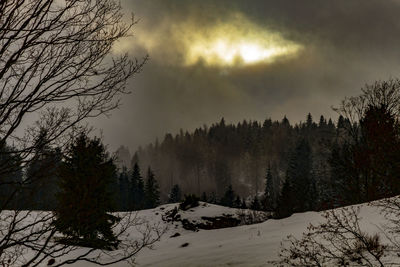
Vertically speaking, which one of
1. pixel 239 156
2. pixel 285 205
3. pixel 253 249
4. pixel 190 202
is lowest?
pixel 285 205

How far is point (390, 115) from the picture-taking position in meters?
19.9

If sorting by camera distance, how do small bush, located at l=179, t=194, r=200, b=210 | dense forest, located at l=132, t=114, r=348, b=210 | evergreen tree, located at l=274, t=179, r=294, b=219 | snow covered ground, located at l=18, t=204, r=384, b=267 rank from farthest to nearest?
dense forest, located at l=132, t=114, r=348, b=210 < small bush, located at l=179, t=194, r=200, b=210 < evergreen tree, located at l=274, t=179, r=294, b=219 < snow covered ground, located at l=18, t=204, r=384, b=267

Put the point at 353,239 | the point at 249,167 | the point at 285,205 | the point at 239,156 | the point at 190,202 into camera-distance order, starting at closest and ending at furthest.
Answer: the point at 353,239, the point at 285,205, the point at 190,202, the point at 249,167, the point at 239,156

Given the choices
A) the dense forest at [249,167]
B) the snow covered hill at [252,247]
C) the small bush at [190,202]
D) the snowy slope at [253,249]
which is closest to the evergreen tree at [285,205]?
the dense forest at [249,167]

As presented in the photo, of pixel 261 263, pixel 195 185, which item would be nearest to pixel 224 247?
pixel 261 263

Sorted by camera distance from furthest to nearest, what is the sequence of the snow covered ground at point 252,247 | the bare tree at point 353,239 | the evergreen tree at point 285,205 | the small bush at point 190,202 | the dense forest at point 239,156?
the dense forest at point 239,156, the small bush at point 190,202, the evergreen tree at point 285,205, the snow covered ground at point 252,247, the bare tree at point 353,239

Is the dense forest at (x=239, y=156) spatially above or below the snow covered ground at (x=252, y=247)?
above

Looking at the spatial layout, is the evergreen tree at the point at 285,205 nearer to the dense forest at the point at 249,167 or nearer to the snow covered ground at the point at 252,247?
the dense forest at the point at 249,167

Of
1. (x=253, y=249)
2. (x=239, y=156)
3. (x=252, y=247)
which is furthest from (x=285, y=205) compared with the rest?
(x=239, y=156)

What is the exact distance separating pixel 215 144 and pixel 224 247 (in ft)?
350

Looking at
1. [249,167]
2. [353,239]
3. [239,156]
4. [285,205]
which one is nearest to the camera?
[353,239]

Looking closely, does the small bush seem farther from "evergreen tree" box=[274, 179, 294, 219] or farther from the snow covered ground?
the snow covered ground

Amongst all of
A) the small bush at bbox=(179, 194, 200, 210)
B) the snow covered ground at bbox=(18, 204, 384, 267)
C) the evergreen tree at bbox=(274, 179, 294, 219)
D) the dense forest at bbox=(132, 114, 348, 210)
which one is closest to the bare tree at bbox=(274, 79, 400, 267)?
the snow covered ground at bbox=(18, 204, 384, 267)

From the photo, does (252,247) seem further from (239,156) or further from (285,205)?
(239,156)
